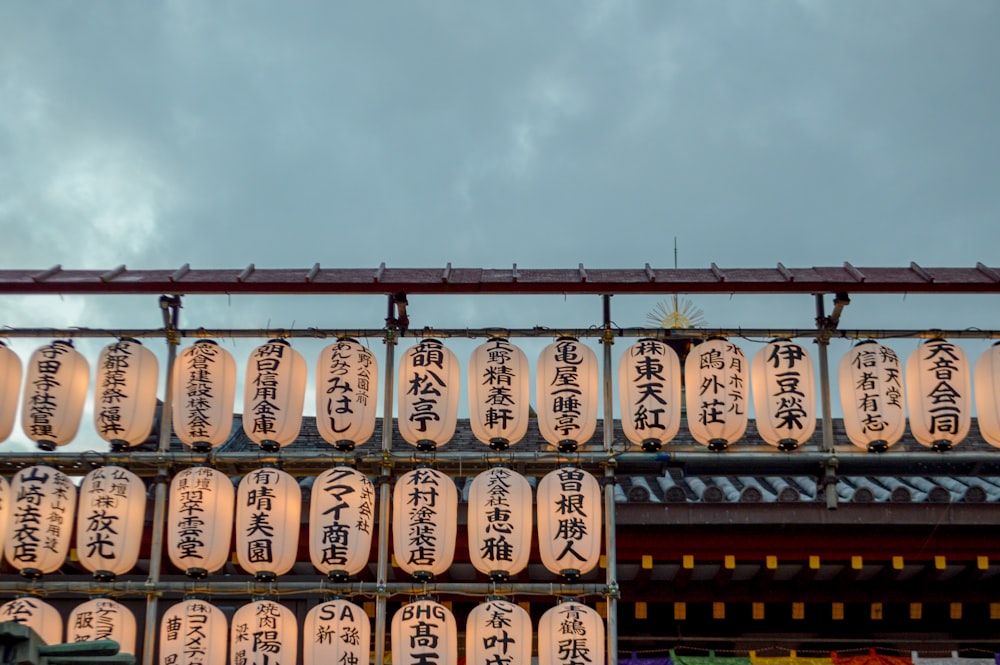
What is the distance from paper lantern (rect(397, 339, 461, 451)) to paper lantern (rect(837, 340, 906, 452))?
4235 mm

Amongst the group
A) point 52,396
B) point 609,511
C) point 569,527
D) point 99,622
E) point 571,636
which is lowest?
point 571,636

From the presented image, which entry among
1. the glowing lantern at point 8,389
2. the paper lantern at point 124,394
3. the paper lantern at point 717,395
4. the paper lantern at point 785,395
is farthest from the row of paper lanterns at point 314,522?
the paper lantern at point 785,395

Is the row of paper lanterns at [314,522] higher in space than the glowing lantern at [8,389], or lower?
lower

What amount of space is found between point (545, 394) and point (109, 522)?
4757 mm

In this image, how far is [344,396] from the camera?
12398mm

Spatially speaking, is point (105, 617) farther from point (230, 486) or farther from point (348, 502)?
point (348, 502)

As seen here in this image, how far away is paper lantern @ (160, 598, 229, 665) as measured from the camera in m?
11.7

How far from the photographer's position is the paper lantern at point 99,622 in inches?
467

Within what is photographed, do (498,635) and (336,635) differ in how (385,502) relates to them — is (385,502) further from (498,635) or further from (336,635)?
(498,635)

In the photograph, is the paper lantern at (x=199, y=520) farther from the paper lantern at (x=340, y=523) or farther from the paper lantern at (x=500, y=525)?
the paper lantern at (x=500, y=525)

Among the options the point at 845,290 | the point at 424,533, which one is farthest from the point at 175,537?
the point at 845,290

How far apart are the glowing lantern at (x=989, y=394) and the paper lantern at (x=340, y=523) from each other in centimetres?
665

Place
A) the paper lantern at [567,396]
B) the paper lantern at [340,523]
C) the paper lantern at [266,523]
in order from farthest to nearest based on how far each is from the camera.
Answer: the paper lantern at [567,396]
the paper lantern at [266,523]
the paper lantern at [340,523]

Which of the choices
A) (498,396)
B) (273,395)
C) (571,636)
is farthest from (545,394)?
(273,395)
